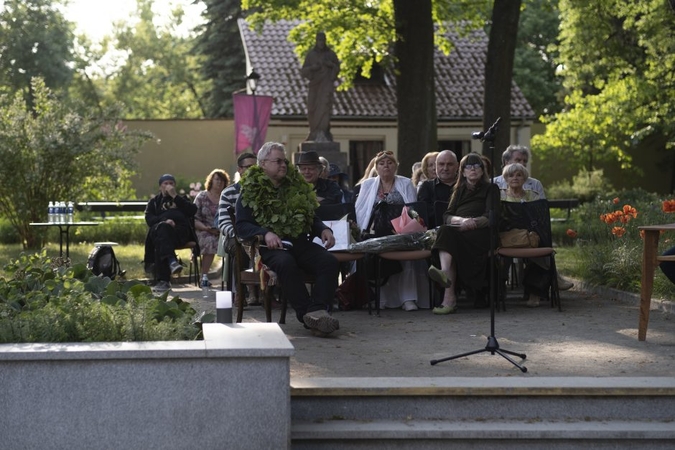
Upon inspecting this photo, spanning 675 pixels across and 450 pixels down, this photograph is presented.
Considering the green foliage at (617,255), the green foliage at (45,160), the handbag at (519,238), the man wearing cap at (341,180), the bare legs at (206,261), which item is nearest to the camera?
the handbag at (519,238)

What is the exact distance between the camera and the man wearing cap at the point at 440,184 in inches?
488

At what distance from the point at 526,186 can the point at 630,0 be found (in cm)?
2005

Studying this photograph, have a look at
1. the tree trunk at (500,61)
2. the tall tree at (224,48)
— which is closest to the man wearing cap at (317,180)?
the tree trunk at (500,61)

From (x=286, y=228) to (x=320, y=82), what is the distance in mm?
14423

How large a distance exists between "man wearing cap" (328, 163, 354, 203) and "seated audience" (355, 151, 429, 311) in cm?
15

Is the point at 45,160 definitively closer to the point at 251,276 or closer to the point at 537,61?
the point at 251,276

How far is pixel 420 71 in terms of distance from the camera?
68.7ft

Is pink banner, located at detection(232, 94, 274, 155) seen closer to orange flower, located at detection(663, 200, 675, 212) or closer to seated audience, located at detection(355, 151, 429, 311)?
seated audience, located at detection(355, 151, 429, 311)

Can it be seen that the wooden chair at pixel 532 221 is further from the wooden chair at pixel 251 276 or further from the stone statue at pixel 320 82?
the stone statue at pixel 320 82

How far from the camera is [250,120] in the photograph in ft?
86.2

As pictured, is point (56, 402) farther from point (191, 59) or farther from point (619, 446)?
point (191, 59)

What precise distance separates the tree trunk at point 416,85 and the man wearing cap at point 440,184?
8.19 meters

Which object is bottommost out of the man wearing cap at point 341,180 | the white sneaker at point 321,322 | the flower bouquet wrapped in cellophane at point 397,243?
the white sneaker at point 321,322

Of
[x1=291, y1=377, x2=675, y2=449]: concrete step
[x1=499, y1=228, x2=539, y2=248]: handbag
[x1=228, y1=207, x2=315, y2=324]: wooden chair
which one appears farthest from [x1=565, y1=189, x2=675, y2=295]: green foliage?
[x1=291, y1=377, x2=675, y2=449]: concrete step
